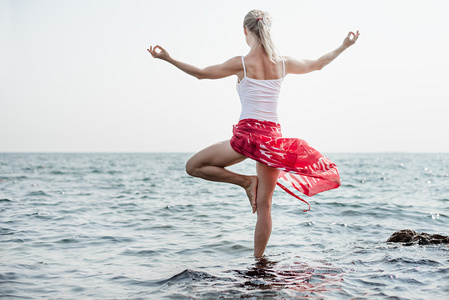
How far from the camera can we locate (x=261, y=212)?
17.0ft

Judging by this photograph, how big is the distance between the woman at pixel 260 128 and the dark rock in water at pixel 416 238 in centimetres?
244

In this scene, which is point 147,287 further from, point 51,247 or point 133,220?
point 133,220

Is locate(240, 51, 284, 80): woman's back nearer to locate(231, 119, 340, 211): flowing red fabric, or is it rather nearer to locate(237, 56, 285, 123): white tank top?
locate(237, 56, 285, 123): white tank top

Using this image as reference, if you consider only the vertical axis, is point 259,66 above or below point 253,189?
above

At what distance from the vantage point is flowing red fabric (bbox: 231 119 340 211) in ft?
15.7

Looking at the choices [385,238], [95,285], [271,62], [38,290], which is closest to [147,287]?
[95,285]

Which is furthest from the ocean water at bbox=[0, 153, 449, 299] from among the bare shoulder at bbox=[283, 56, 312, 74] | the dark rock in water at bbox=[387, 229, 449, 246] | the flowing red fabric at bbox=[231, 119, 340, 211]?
the bare shoulder at bbox=[283, 56, 312, 74]

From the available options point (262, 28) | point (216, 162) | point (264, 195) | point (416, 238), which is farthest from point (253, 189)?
point (416, 238)

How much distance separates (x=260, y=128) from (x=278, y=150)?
0.32m

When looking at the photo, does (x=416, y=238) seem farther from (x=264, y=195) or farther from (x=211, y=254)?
(x=211, y=254)

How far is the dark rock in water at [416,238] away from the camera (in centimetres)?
654

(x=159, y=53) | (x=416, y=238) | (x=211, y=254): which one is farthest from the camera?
(x=416, y=238)

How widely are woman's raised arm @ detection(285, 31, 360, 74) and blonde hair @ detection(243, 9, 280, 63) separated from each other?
21 centimetres

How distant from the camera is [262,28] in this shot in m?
4.76
